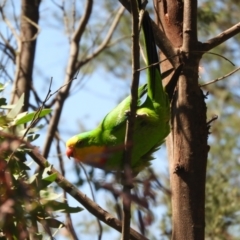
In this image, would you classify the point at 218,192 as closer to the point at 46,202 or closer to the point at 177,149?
the point at 177,149

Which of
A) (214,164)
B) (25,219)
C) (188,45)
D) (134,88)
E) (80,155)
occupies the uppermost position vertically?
(214,164)

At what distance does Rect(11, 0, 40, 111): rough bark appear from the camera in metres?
3.29

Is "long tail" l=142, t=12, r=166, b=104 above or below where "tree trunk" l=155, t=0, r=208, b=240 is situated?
above

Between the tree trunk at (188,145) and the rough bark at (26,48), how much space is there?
114cm

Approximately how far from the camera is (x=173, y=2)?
8.02 ft

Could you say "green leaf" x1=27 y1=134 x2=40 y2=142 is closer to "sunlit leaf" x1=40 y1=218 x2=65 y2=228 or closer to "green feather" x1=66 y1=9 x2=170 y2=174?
"sunlit leaf" x1=40 y1=218 x2=65 y2=228

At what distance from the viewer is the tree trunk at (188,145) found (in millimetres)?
2139

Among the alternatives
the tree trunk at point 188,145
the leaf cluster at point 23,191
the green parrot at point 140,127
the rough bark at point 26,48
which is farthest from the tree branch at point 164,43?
the rough bark at point 26,48

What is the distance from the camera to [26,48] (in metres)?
3.48

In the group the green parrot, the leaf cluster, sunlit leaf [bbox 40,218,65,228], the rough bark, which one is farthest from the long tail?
sunlit leaf [bbox 40,218,65,228]

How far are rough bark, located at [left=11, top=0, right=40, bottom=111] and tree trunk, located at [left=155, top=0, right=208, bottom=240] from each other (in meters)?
1.14

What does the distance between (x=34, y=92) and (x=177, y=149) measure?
1.39 metres

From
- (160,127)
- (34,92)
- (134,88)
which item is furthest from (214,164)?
(134,88)

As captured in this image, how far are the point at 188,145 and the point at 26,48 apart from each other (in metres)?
1.59
